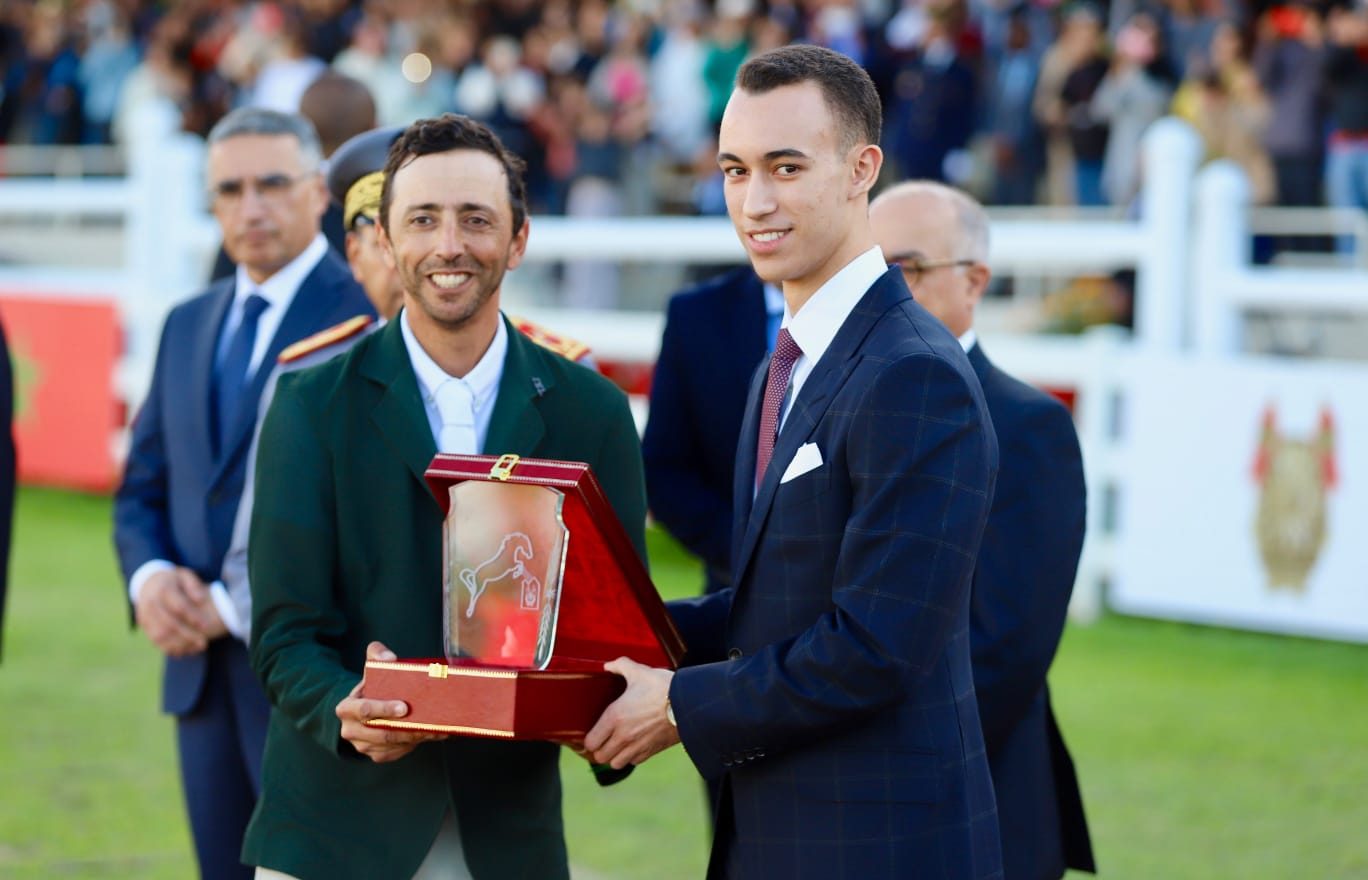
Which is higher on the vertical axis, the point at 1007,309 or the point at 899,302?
the point at 899,302

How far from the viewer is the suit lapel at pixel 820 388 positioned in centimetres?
276

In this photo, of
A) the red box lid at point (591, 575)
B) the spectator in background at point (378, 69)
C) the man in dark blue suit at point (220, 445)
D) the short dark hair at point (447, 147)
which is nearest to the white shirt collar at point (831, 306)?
the red box lid at point (591, 575)

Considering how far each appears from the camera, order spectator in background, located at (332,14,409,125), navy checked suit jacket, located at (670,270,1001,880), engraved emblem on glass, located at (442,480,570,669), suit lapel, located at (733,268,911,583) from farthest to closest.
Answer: spectator in background, located at (332,14,409,125) → engraved emblem on glass, located at (442,480,570,669) → suit lapel, located at (733,268,911,583) → navy checked suit jacket, located at (670,270,1001,880)

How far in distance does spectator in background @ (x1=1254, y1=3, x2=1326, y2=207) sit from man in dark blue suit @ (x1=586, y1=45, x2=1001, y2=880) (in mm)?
9312

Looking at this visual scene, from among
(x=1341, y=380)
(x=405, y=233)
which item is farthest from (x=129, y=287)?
(x=405, y=233)

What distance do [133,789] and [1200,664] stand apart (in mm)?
4667

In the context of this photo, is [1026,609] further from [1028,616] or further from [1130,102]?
[1130,102]

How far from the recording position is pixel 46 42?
65.2 feet

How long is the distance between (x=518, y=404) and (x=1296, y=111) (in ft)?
30.5

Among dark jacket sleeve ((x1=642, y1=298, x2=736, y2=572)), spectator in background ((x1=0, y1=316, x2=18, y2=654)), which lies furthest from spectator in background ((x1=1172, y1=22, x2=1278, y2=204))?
spectator in background ((x1=0, y1=316, x2=18, y2=654))

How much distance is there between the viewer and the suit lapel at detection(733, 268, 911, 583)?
276 cm

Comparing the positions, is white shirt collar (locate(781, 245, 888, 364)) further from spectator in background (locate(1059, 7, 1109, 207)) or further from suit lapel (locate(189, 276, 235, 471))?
spectator in background (locate(1059, 7, 1109, 207))

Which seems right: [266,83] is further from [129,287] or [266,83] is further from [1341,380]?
[1341,380]

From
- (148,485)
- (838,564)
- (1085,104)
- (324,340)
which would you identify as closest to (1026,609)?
(838,564)
